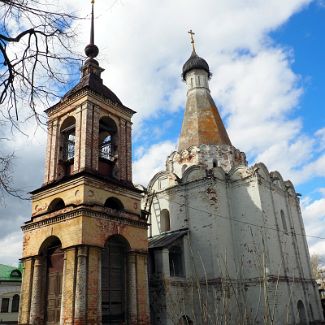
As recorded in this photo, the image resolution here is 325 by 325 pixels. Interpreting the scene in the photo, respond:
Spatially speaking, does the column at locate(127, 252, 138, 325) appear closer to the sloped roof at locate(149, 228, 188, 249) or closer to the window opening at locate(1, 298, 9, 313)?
the sloped roof at locate(149, 228, 188, 249)

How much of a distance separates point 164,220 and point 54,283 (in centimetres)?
841

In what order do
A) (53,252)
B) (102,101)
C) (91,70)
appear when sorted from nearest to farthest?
(53,252)
(102,101)
(91,70)

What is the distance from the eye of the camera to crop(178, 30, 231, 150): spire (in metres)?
22.9

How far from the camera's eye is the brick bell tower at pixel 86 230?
12859 mm

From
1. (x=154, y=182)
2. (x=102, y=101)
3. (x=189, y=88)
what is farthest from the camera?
(x=189, y=88)

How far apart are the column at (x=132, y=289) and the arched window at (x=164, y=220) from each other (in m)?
6.26

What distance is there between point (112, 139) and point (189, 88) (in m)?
10.8

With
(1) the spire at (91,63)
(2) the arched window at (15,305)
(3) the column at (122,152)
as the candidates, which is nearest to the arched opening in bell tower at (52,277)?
(3) the column at (122,152)

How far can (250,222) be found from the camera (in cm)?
1912

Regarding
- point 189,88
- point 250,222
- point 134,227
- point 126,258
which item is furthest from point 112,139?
point 189,88

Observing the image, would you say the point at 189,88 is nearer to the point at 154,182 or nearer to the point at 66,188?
the point at 154,182

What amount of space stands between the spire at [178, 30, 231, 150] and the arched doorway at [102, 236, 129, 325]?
9.75 metres

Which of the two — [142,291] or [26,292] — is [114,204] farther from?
[26,292]

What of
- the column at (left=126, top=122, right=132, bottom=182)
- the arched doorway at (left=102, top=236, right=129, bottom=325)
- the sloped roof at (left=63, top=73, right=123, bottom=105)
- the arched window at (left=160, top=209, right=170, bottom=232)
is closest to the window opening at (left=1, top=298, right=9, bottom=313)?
the arched window at (left=160, top=209, right=170, bottom=232)
